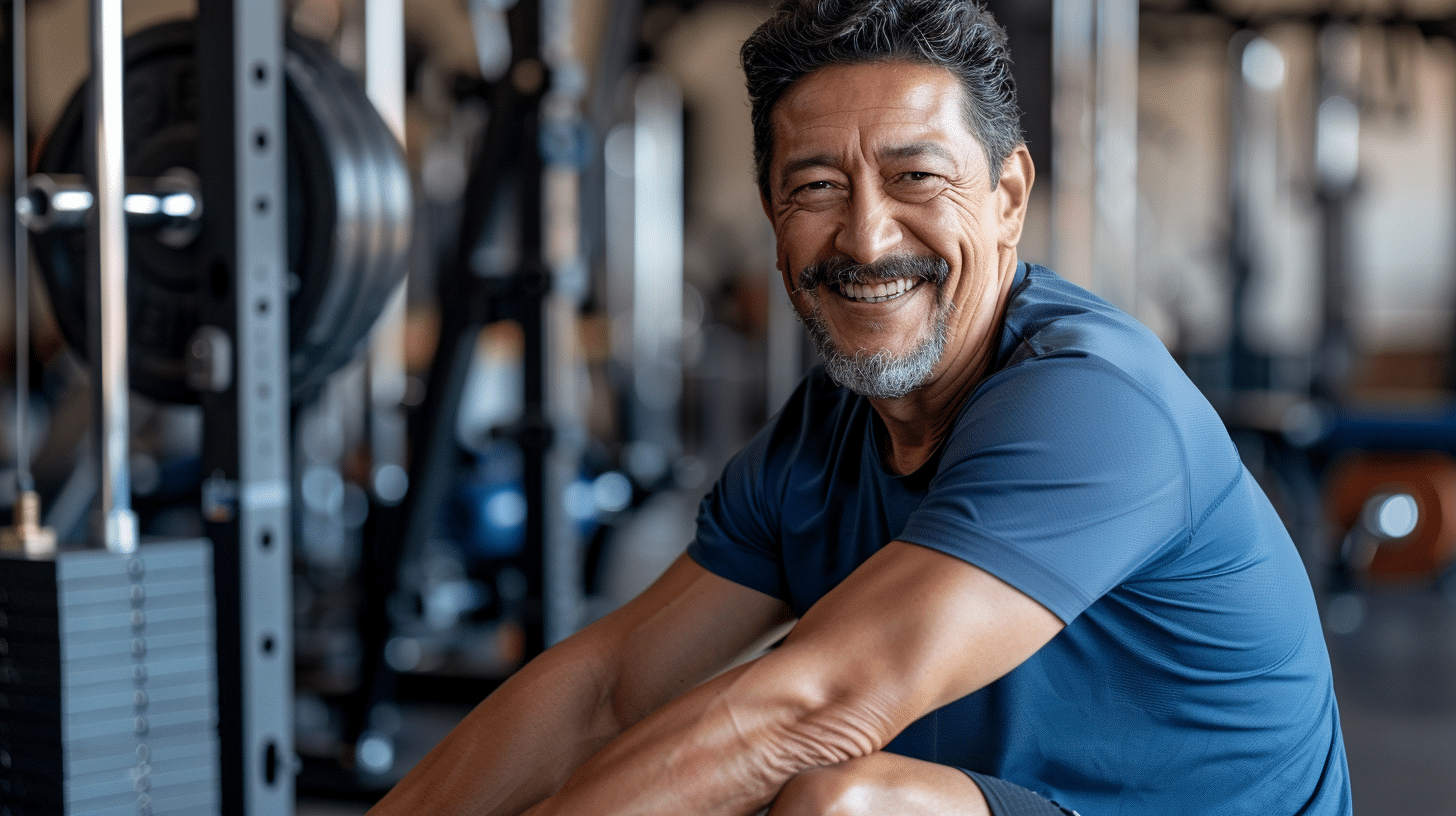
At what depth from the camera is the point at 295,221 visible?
69.0 inches

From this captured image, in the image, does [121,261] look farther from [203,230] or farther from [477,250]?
[477,250]

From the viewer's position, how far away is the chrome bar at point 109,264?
4.25 ft

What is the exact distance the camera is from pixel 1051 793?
1.15 m

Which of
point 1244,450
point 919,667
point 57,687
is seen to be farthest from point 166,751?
point 1244,450

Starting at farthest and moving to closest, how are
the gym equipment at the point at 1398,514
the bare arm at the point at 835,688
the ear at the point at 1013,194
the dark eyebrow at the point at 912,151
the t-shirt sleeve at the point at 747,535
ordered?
the gym equipment at the point at 1398,514 → the t-shirt sleeve at the point at 747,535 → the ear at the point at 1013,194 → the dark eyebrow at the point at 912,151 → the bare arm at the point at 835,688

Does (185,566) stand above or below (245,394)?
below

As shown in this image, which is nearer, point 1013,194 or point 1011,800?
point 1011,800

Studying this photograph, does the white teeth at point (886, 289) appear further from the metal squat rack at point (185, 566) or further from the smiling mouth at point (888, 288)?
the metal squat rack at point (185, 566)

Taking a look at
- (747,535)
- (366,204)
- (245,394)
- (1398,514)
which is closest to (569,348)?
(366,204)

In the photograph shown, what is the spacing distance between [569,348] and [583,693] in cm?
146

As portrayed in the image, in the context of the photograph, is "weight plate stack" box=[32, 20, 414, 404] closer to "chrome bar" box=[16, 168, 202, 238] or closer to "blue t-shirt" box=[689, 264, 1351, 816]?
"chrome bar" box=[16, 168, 202, 238]

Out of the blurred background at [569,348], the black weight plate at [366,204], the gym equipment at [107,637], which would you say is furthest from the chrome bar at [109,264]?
the black weight plate at [366,204]

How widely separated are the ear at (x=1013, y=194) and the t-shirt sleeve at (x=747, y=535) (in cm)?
33

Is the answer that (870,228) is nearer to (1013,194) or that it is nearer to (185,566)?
(1013,194)
